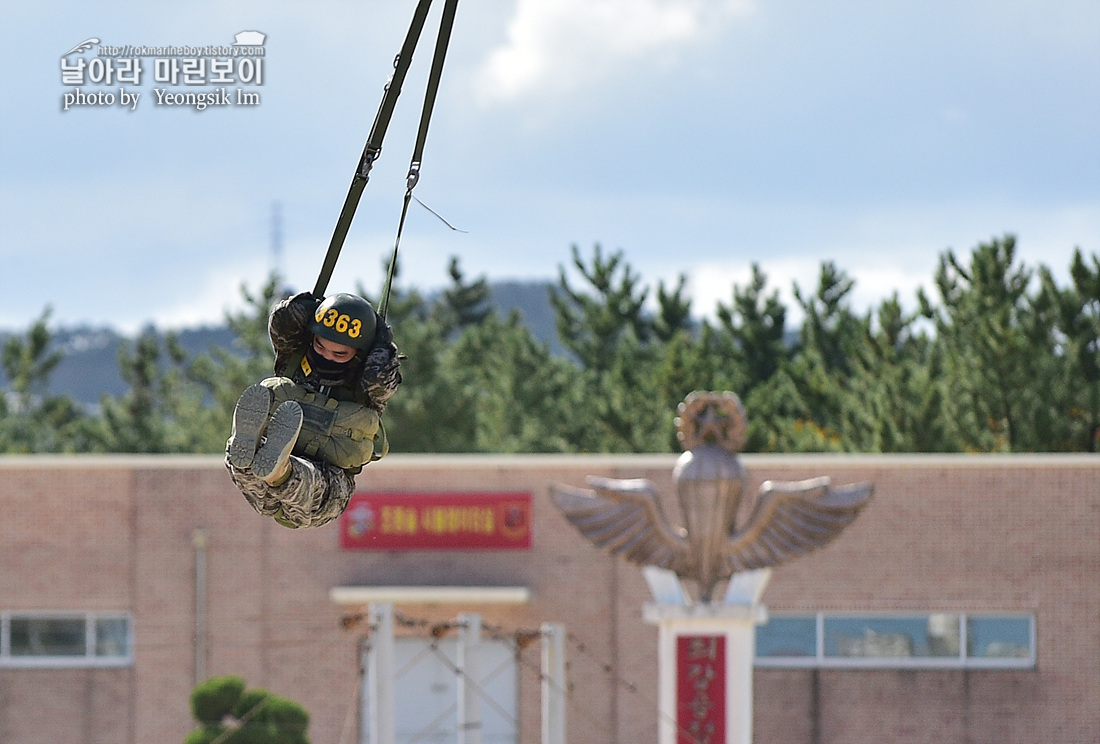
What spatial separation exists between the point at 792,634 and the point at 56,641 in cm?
1358

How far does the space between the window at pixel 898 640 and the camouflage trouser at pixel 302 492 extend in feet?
87.8

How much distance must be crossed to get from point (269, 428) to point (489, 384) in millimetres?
52931

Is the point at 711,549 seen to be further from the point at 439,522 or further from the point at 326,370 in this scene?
the point at 326,370

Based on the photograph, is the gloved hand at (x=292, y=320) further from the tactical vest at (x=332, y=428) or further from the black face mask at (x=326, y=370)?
the tactical vest at (x=332, y=428)

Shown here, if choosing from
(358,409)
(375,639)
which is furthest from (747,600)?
(358,409)

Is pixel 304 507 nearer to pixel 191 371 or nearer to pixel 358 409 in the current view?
pixel 358 409

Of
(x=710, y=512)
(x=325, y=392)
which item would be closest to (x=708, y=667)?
(x=710, y=512)

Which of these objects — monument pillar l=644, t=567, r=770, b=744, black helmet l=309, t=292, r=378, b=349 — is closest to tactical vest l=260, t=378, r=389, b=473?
black helmet l=309, t=292, r=378, b=349

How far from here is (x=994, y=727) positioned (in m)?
38.1

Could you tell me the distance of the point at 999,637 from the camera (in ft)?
125

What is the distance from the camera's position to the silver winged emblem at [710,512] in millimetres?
31641

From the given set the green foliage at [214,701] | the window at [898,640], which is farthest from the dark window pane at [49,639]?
the window at [898,640]

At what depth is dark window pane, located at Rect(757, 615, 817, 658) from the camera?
125 feet

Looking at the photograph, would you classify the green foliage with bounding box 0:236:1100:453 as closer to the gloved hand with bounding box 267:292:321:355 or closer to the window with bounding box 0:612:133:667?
the window with bounding box 0:612:133:667
